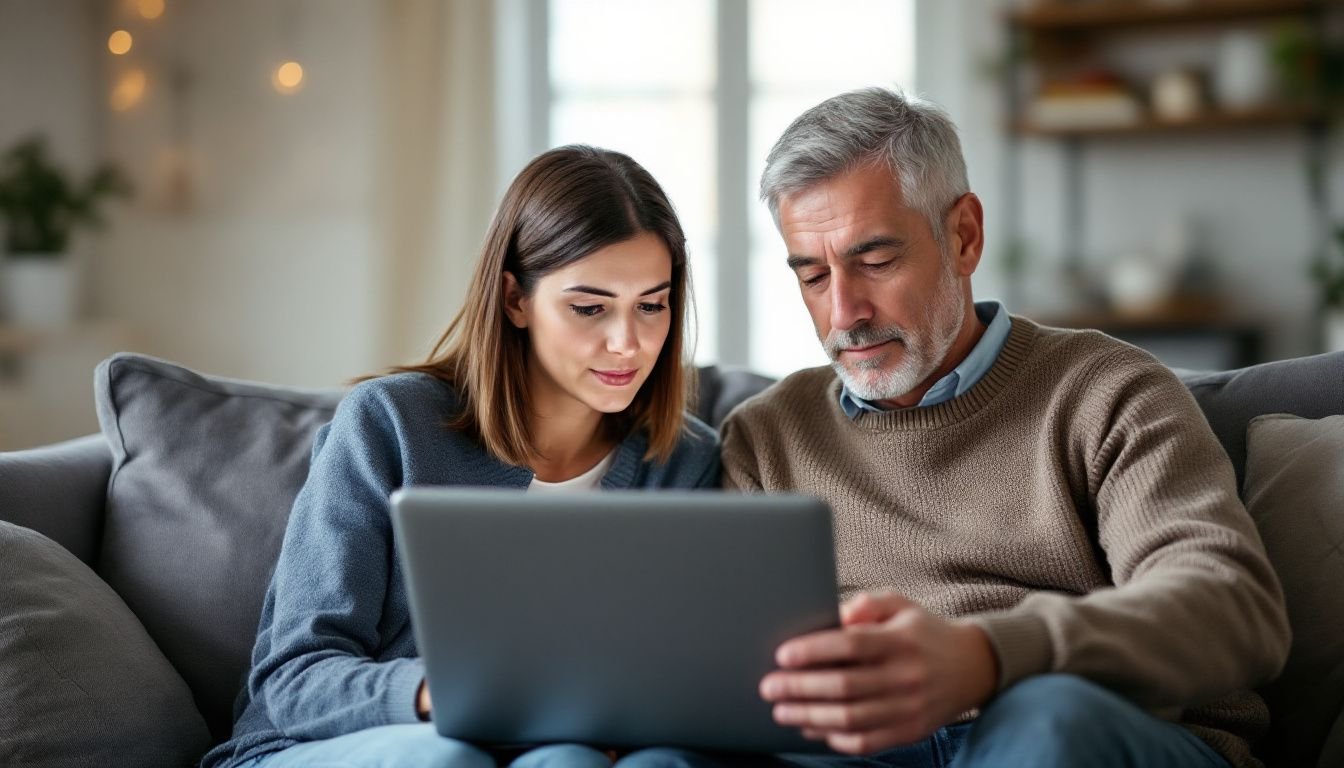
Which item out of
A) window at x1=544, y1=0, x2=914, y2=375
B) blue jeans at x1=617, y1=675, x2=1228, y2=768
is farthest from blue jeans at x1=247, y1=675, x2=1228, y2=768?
window at x1=544, y1=0, x2=914, y2=375

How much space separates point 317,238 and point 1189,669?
3.74 meters

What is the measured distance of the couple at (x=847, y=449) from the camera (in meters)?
1.24

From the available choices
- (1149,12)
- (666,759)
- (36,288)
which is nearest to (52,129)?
(36,288)

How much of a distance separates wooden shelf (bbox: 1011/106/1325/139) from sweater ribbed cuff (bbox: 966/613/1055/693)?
354 cm

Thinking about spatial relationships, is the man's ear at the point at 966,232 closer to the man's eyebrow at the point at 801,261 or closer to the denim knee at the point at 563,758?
the man's eyebrow at the point at 801,261

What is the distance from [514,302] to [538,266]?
0.07 metres

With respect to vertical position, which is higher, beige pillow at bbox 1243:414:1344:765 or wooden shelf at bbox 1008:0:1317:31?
wooden shelf at bbox 1008:0:1317:31

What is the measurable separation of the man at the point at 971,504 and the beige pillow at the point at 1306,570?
0.22 feet

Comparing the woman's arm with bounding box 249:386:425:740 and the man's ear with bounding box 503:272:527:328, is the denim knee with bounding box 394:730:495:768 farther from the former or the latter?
the man's ear with bounding box 503:272:527:328

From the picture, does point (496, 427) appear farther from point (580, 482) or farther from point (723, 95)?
point (723, 95)

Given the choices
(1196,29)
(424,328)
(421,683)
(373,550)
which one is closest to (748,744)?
(421,683)

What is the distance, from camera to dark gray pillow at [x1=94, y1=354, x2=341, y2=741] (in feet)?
5.62

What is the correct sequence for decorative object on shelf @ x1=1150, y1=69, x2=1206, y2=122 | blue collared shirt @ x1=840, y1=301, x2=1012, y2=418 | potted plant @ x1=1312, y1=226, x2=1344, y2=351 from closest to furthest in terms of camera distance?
blue collared shirt @ x1=840, y1=301, x2=1012, y2=418
potted plant @ x1=1312, y1=226, x2=1344, y2=351
decorative object on shelf @ x1=1150, y1=69, x2=1206, y2=122

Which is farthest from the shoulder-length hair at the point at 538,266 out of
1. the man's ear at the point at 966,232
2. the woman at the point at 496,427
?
the man's ear at the point at 966,232
